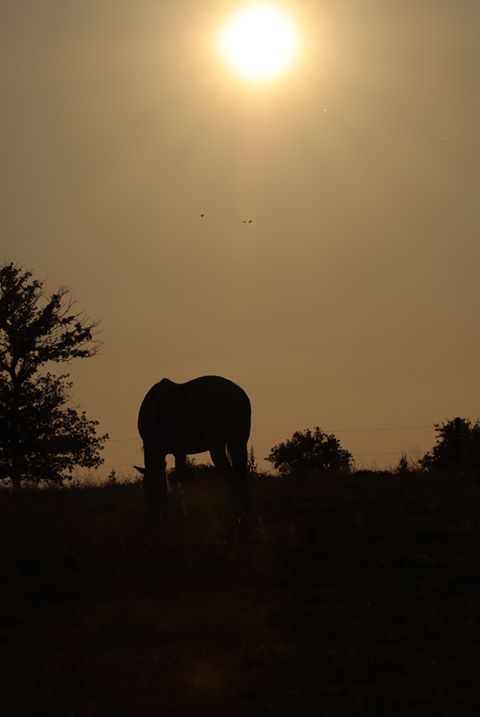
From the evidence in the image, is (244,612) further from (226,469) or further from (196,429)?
(196,429)

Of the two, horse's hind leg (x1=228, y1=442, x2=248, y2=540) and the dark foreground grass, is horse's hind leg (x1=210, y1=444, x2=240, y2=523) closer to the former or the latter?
horse's hind leg (x1=228, y1=442, x2=248, y2=540)

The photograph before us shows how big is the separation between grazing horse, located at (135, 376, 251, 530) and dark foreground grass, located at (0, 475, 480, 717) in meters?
0.68

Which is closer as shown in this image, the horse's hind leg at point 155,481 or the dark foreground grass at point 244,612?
the dark foreground grass at point 244,612

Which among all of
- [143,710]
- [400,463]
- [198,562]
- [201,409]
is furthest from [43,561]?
[400,463]

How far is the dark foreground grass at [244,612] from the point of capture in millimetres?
7148

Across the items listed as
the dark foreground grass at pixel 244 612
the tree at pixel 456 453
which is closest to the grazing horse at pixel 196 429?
the dark foreground grass at pixel 244 612

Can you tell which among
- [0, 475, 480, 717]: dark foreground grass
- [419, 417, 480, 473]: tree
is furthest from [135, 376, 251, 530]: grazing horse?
[419, 417, 480, 473]: tree

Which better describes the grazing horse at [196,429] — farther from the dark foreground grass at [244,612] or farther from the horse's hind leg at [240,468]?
the dark foreground grass at [244,612]

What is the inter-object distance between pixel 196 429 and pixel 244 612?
5533 mm

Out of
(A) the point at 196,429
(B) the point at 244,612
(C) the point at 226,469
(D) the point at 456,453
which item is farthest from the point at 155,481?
(D) the point at 456,453

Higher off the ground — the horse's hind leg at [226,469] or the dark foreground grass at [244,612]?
the horse's hind leg at [226,469]

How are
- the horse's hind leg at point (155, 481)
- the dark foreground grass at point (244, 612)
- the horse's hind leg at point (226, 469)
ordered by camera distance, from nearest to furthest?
the dark foreground grass at point (244, 612) → the horse's hind leg at point (226, 469) → the horse's hind leg at point (155, 481)

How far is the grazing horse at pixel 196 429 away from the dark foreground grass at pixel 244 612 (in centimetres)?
68

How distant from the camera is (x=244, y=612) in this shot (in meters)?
9.83
